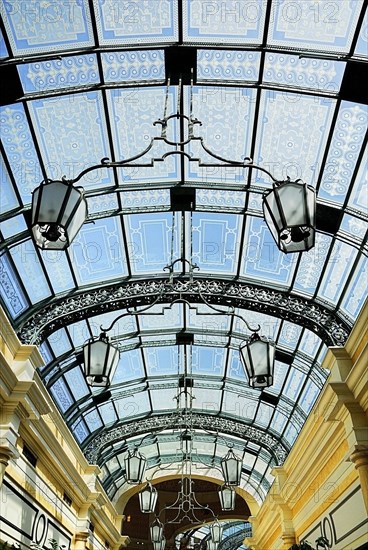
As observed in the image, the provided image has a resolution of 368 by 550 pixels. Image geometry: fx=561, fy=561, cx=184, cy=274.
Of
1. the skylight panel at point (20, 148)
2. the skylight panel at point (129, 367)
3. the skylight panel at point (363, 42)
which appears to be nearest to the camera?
the skylight panel at point (363, 42)

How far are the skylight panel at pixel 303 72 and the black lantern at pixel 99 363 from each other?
3.84m

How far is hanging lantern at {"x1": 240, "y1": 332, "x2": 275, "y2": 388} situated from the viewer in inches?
205

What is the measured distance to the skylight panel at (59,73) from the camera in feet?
21.3

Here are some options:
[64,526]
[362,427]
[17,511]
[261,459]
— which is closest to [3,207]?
[17,511]

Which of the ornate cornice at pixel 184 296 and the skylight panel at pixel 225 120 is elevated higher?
the skylight panel at pixel 225 120

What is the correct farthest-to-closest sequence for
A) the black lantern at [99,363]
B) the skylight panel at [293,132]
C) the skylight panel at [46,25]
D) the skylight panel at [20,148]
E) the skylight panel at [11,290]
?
the skylight panel at [11,290] < the skylight panel at [293,132] < the skylight panel at [20,148] < the skylight panel at [46,25] < the black lantern at [99,363]

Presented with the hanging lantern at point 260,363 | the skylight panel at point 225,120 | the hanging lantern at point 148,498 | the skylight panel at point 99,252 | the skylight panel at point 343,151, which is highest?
the skylight panel at point 225,120

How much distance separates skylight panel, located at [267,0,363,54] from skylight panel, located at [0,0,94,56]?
209 cm

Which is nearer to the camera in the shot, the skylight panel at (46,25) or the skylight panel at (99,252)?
the skylight panel at (46,25)

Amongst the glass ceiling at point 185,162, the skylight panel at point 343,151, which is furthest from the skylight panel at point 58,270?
the skylight panel at point 343,151

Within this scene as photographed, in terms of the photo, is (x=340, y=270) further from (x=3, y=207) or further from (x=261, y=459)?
(x=261, y=459)

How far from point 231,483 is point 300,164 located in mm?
5857

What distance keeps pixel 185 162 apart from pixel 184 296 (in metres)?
2.42

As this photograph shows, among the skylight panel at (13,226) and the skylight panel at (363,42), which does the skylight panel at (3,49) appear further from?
the skylight panel at (363,42)
